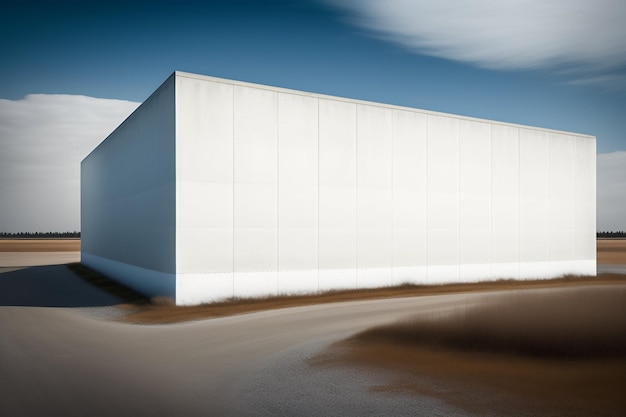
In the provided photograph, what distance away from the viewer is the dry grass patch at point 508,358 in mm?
6688

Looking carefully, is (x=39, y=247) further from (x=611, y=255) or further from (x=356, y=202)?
(x=611, y=255)

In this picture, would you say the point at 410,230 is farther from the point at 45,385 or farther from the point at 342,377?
the point at 45,385

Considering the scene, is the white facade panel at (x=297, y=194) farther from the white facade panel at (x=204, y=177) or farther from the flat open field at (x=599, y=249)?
the flat open field at (x=599, y=249)

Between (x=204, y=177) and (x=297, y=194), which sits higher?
(x=204, y=177)

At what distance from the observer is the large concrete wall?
55.9 feet


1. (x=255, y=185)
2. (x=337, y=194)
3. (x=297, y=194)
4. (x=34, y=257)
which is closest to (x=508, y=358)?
(x=297, y=194)

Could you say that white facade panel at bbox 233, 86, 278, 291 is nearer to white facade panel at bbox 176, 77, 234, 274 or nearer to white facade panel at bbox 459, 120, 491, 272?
white facade panel at bbox 176, 77, 234, 274

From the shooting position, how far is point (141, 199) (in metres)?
21.0

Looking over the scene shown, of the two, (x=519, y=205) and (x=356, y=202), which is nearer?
(x=356, y=202)

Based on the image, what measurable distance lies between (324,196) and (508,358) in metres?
11.3

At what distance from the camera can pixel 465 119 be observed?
23.4 m

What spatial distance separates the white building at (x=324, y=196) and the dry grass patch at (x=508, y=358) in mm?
6818

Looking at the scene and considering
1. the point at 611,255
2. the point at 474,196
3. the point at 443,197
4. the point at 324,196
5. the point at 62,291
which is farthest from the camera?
the point at 611,255

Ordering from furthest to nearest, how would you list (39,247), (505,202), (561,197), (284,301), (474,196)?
(39,247), (561,197), (505,202), (474,196), (284,301)
